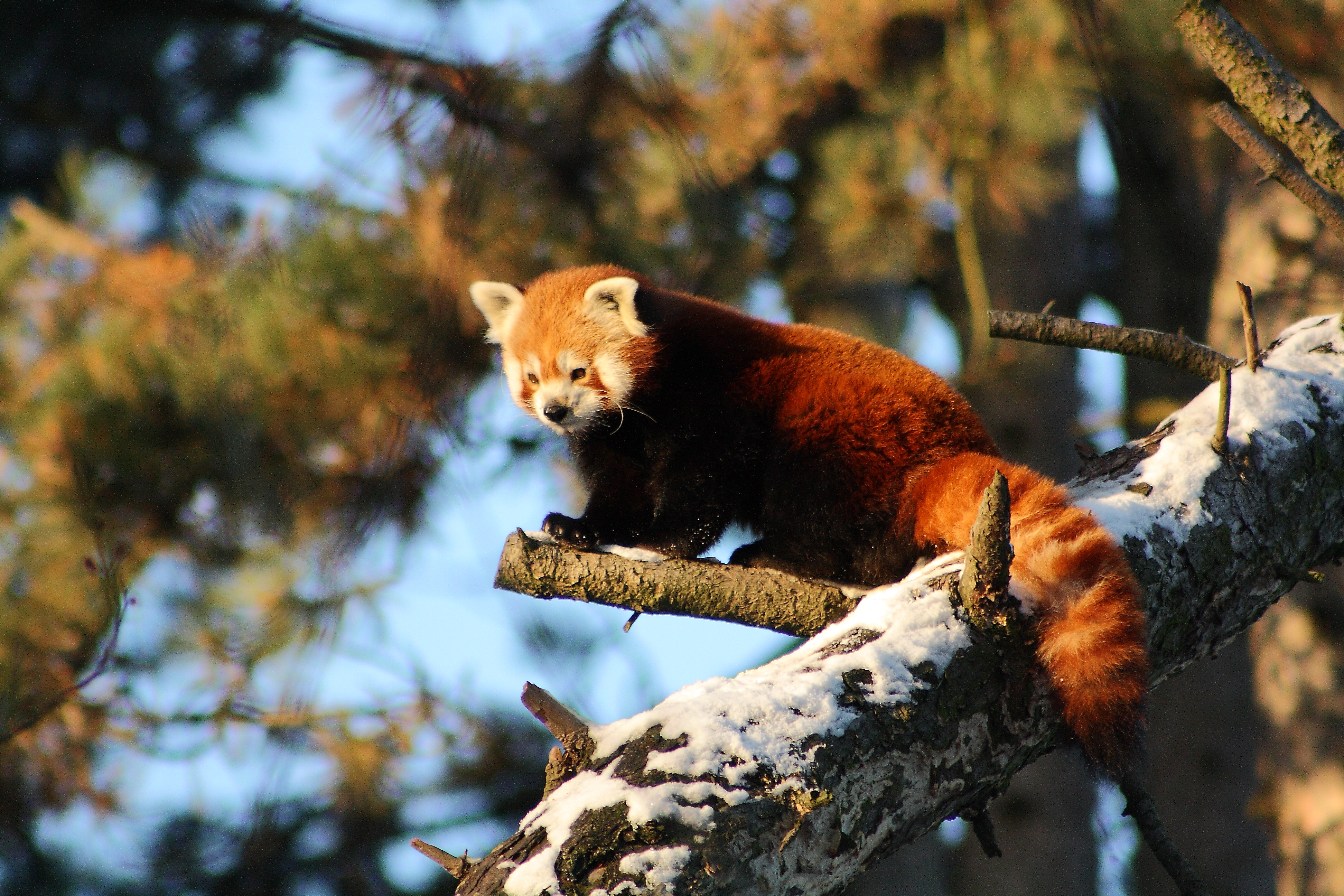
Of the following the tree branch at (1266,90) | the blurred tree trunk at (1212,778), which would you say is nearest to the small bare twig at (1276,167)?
the tree branch at (1266,90)

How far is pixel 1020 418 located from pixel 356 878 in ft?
16.9

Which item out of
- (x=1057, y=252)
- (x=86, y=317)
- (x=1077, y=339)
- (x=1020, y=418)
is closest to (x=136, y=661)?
(x=86, y=317)

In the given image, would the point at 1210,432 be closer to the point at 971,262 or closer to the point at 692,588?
the point at 692,588

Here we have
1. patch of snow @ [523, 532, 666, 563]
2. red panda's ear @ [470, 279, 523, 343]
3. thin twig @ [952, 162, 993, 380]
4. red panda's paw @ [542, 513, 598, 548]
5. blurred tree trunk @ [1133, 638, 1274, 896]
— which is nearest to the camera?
patch of snow @ [523, 532, 666, 563]

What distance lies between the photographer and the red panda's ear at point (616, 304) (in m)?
2.96

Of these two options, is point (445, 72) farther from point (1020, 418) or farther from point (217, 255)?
point (1020, 418)

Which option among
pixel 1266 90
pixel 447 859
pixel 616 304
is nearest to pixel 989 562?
pixel 447 859

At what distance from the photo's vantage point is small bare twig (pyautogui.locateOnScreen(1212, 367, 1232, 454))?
2.09 meters

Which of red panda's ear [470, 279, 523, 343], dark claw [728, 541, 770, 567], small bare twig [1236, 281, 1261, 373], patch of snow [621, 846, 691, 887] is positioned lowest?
patch of snow [621, 846, 691, 887]

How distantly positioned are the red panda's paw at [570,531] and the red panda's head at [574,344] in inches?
11.8

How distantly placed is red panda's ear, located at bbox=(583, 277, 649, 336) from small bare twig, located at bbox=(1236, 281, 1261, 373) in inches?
61.2

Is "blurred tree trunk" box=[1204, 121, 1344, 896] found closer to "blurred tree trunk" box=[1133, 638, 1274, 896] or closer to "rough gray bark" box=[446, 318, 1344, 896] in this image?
"blurred tree trunk" box=[1133, 638, 1274, 896]

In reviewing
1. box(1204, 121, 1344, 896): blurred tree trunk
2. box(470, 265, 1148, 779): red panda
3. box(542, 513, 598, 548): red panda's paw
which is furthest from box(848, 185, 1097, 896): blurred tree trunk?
box(542, 513, 598, 548): red panda's paw

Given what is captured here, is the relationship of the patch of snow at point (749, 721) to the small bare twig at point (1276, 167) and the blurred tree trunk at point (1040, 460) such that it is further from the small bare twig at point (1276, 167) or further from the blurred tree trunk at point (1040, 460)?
the blurred tree trunk at point (1040, 460)
